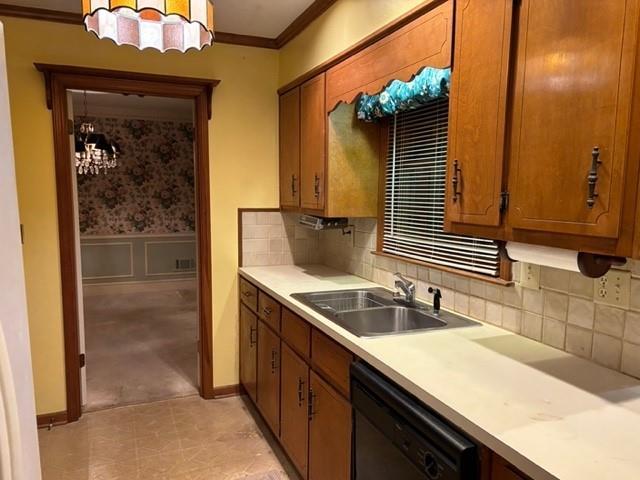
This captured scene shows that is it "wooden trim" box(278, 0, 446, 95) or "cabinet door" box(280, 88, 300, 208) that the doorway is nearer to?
"cabinet door" box(280, 88, 300, 208)

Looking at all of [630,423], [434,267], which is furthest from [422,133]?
[630,423]

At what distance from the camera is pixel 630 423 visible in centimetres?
108

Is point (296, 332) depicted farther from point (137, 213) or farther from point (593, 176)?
point (137, 213)

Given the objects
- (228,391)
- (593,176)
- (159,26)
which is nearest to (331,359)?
(593,176)

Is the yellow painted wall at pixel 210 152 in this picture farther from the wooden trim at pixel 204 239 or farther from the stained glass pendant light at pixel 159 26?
the stained glass pendant light at pixel 159 26

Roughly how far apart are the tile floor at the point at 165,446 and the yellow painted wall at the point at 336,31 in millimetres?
2323

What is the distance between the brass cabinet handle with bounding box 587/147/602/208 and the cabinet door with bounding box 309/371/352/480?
3.66 feet

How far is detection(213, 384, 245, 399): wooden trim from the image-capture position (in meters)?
3.40

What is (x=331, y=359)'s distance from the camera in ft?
6.12

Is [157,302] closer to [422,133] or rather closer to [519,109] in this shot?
[422,133]

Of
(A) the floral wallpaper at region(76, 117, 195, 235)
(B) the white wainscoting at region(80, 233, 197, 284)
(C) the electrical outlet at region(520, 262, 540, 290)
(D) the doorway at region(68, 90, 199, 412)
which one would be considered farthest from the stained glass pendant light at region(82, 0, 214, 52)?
(B) the white wainscoting at region(80, 233, 197, 284)

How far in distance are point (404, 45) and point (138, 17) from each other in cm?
110

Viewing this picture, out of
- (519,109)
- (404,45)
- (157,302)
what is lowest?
(157,302)

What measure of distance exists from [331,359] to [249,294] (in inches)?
53.0
